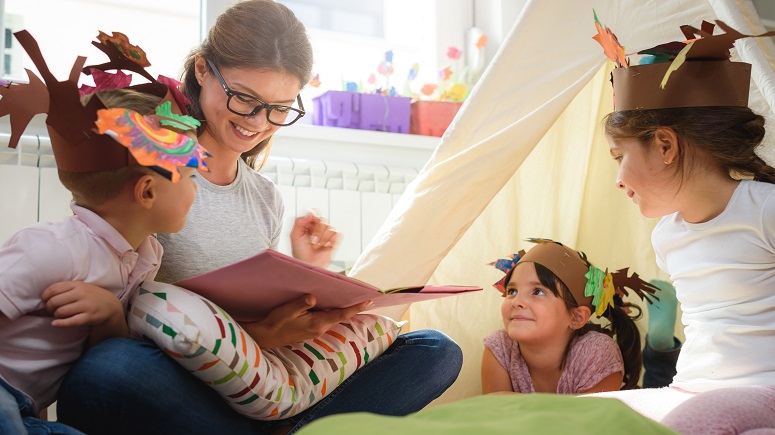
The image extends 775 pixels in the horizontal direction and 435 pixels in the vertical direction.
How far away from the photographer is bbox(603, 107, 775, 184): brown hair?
144cm

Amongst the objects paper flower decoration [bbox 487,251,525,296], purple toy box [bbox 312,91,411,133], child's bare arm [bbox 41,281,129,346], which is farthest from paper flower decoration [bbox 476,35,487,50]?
child's bare arm [bbox 41,281,129,346]

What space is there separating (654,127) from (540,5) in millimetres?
458

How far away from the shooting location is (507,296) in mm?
2010

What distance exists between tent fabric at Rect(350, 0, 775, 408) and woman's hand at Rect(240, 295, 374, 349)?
477 mm

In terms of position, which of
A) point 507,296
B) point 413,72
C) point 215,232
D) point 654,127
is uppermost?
point 413,72

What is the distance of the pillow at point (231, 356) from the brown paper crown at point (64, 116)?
18 cm

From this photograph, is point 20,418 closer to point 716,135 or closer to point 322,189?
point 716,135

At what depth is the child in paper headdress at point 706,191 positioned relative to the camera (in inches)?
53.8

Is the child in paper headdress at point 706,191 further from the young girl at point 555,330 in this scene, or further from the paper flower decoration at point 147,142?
the paper flower decoration at point 147,142

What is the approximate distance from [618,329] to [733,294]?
673mm

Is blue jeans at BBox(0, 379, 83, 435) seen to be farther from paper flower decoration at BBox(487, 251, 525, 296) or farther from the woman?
paper flower decoration at BBox(487, 251, 525, 296)

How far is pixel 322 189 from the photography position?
2.28 meters

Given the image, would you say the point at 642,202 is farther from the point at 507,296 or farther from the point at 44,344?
the point at 44,344

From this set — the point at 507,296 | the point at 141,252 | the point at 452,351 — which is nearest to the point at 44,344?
the point at 141,252
